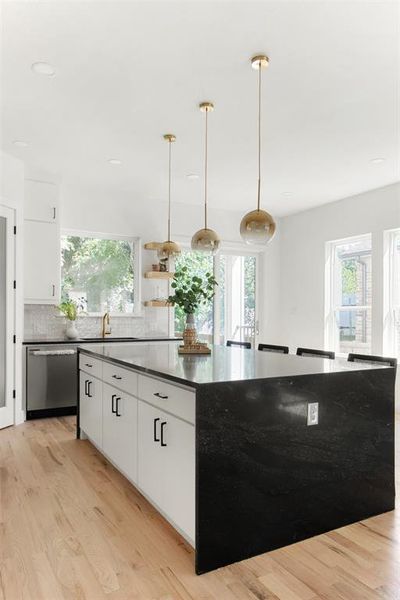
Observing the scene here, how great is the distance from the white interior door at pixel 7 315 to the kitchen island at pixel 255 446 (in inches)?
83.1

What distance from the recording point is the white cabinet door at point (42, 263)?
194 inches

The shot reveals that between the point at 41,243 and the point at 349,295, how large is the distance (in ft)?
13.4

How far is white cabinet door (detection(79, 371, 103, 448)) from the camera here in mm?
3426

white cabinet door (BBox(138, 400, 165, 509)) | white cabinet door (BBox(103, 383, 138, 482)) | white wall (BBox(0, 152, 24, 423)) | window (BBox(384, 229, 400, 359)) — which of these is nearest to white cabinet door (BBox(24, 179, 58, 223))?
white wall (BBox(0, 152, 24, 423))

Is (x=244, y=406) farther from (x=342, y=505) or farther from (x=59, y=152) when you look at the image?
(x=59, y=152)

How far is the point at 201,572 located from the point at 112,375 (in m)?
1.51

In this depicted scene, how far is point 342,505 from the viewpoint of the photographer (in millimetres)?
2416

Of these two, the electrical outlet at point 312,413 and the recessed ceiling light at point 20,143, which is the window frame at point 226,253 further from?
the electrical outlet at point 312,413

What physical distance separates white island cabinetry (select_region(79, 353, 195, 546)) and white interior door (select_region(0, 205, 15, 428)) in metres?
1.44

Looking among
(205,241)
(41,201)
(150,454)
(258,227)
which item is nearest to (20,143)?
(41,201)

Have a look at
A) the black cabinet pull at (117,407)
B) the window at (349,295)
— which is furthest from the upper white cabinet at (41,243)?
the window at (349,295)

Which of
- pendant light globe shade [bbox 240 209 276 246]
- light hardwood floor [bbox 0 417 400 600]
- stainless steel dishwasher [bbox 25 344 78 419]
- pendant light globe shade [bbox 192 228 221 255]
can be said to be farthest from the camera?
stainless steel dishwasher [bbox 25 344 78 419]

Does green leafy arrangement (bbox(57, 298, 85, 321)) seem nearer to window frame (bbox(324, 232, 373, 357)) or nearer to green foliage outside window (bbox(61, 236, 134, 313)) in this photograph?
green foliage outside window (bbox(61, 236, 134, 313))

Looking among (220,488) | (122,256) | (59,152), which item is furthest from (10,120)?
(220,488)
